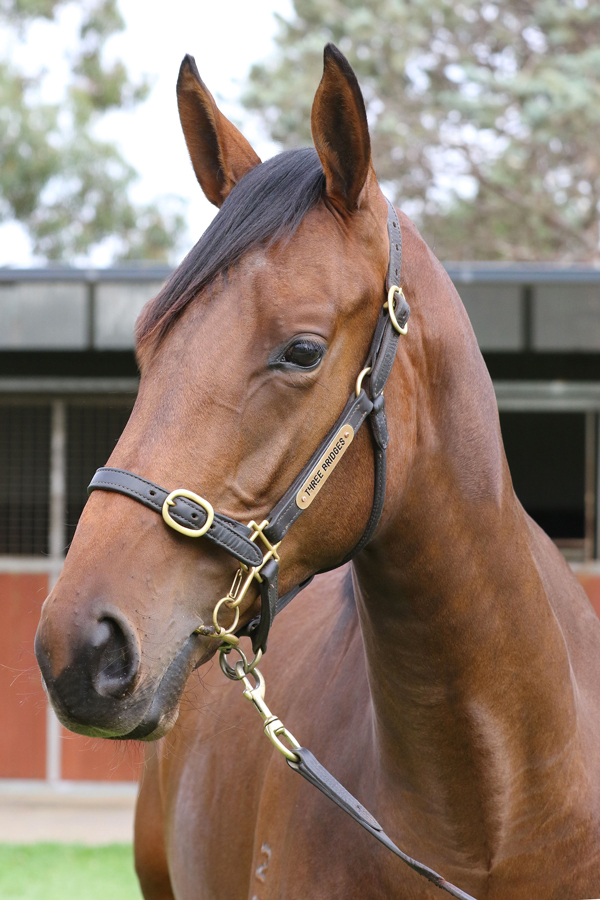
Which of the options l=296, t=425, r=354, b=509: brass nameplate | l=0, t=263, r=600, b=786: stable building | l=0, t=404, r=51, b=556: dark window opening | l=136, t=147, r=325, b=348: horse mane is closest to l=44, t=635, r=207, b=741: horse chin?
l=296, t=425, r=354, b=509: brass nameplate

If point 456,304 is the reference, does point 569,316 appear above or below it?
below

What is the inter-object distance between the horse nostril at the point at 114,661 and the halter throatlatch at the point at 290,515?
A: 16 centimetres

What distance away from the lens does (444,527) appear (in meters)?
1.76

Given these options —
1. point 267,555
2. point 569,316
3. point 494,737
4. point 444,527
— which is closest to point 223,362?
point 267,555

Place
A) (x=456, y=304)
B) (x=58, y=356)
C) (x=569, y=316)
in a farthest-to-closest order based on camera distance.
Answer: (x=58, y=356) < (x=569, y=316) < (x=456, y=304)

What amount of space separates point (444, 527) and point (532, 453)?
32.6 feet

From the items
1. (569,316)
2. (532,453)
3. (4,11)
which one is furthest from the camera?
(4,11)

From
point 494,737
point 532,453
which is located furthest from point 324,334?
point 532,453

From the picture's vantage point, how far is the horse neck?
1.75 metres

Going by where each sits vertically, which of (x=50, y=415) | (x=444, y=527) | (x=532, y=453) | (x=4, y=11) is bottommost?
(x=532, y=453)

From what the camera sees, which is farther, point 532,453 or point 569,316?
point 532,453

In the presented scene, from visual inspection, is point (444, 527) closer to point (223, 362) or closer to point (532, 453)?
point (223, 362)

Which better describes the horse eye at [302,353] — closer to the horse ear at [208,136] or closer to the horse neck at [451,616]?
the horse neck at [451,616]

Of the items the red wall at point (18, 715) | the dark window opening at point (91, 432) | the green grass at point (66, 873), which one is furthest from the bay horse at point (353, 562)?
the dark window opening at point (91, 432)
